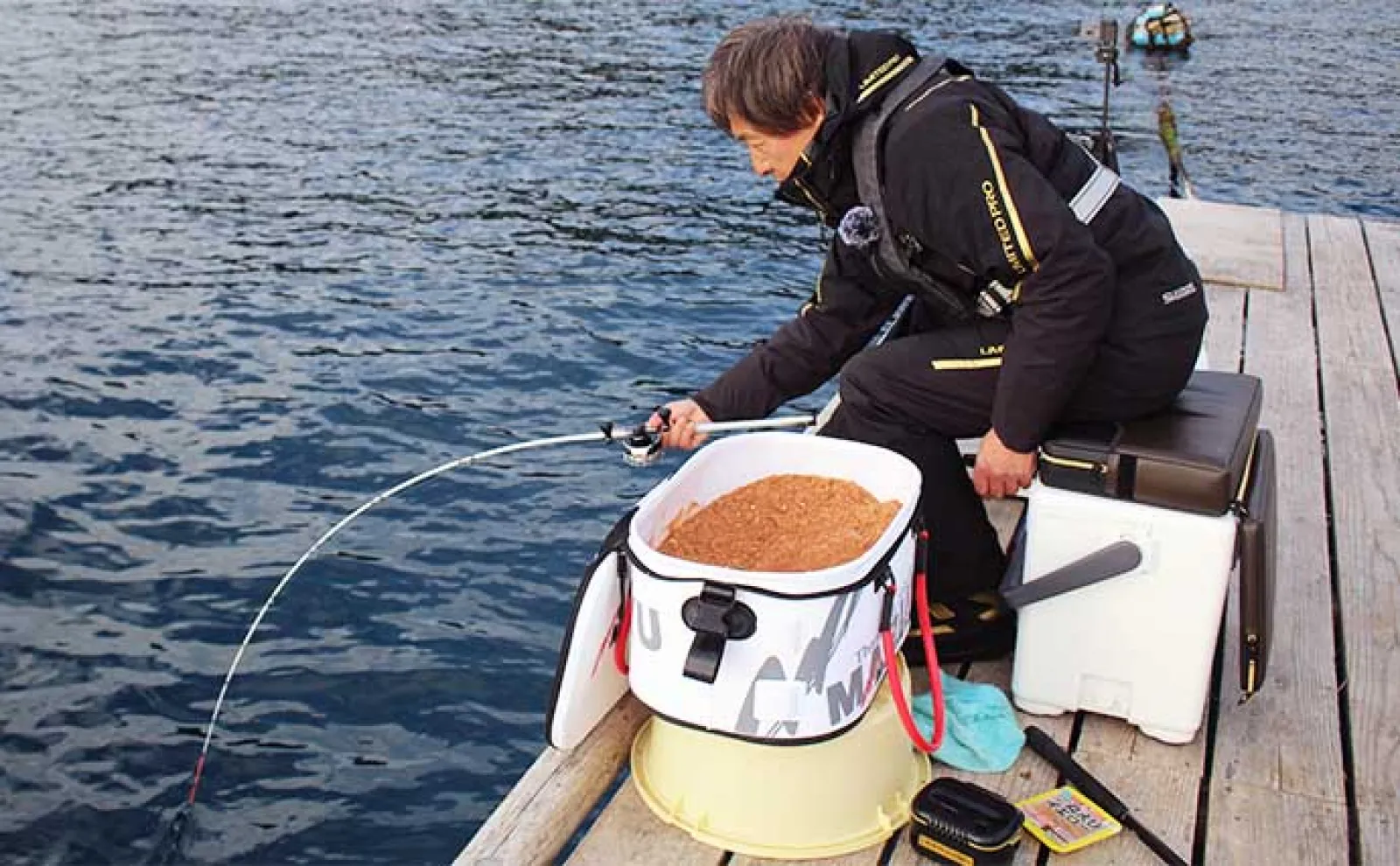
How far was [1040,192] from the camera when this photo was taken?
9.38 ft

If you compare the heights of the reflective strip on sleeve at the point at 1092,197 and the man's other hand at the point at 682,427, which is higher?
the reflective strip on sleeve at the point at 1092,197

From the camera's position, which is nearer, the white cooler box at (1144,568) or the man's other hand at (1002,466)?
the white cooler box at (1144,568)

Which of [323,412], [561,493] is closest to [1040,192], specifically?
[561,493]

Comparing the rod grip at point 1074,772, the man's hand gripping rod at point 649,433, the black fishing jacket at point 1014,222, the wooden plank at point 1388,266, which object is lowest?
the wooden plank at point 1388,266

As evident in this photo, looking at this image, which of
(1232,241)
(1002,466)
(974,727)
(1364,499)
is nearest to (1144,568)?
(1002,466)

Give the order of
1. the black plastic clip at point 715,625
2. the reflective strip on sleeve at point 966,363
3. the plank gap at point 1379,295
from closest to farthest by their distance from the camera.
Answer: the black plastic clip at point 715,625, the reflective strip on sleeve at point 966,363, the plank gap at point 1379,295

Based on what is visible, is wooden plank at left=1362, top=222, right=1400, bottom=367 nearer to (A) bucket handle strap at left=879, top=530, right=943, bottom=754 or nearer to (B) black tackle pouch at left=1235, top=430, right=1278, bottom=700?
(B) black tackle pouch at left=1235, top=430, right=1278, bottom=700

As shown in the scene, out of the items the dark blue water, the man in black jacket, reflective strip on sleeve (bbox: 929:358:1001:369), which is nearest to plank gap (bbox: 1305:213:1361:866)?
the man in black jacket

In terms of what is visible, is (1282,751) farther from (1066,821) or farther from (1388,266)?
(1388,266)

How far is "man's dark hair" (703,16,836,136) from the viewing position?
293 centimetres

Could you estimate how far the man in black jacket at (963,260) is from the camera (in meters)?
2.89

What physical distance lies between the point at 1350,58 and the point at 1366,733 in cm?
1696

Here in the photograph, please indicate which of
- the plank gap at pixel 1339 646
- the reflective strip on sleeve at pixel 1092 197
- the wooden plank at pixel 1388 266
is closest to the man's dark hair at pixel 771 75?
the reflective strip on sleeve at pixel 1092 197

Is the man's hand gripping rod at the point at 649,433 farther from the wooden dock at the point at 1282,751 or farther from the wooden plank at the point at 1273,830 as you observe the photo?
the wooden plank at the point at 1273,830
